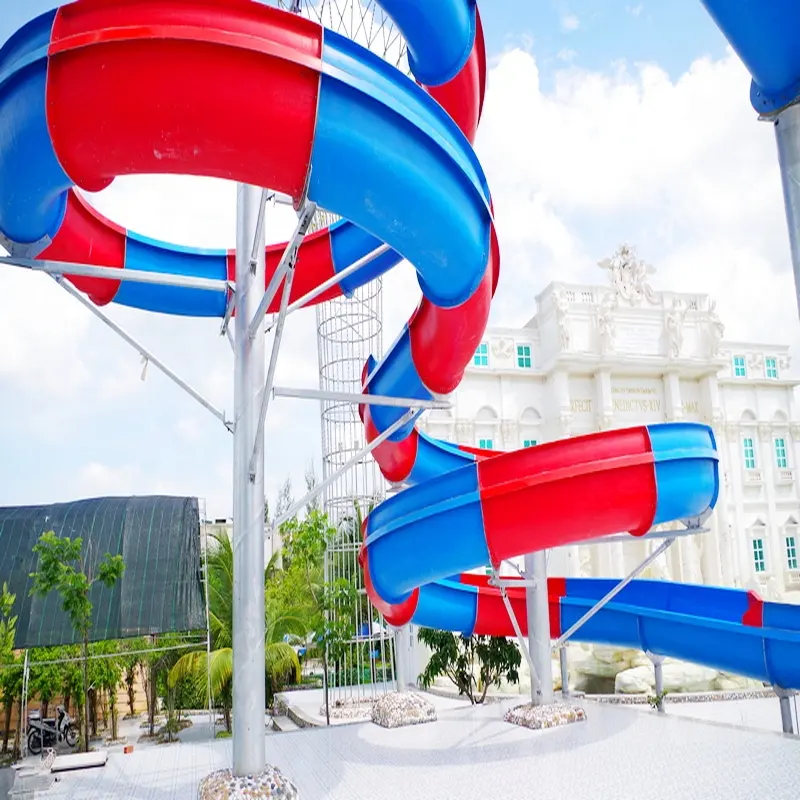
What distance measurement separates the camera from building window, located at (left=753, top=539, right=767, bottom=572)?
26781 millimetres

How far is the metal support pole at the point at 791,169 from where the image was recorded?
6.31ft

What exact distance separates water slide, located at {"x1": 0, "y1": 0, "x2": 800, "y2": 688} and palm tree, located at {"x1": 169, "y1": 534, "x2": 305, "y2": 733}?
290 inches

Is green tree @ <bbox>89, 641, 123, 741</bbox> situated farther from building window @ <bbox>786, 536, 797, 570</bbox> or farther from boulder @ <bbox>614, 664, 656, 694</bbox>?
building window @ <bbox>786, 536, 797, 570</bbox>

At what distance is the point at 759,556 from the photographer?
2698 centimetres

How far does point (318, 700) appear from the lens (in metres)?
14.7

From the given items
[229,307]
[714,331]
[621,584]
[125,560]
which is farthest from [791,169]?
[714,331]

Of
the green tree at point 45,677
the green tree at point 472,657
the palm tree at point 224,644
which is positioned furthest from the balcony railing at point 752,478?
the green tree at point 45,677

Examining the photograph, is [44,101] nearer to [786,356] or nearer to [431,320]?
[431,320]

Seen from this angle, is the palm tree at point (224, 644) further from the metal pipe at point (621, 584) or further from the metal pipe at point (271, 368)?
the metal pipe at point (271, 368)

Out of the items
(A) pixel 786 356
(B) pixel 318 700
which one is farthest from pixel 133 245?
(A) pixel 786 356

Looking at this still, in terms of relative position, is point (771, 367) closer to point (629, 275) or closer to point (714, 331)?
point (714, 331)

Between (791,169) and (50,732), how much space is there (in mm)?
14513

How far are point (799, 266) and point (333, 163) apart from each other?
2.21 meters

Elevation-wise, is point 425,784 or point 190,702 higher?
point 425,784
